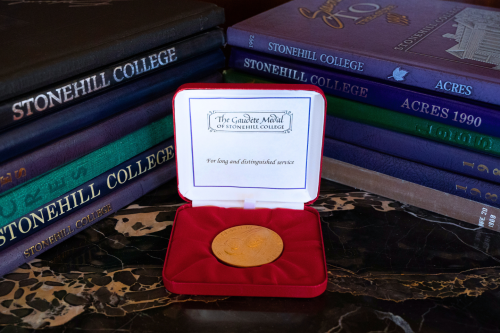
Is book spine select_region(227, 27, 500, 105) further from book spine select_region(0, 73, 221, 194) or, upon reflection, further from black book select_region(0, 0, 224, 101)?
book spine select_region(0, 73, 221, 194)

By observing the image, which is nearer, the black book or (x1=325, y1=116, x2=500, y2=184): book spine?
the black book

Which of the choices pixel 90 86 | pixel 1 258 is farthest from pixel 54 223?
pixel 90 86

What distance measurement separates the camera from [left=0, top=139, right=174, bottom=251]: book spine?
0.70 m

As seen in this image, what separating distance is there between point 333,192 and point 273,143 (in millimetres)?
197

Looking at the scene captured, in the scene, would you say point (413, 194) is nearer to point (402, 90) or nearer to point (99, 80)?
point (402, 90)

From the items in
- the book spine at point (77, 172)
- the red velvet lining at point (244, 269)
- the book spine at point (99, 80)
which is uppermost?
the book spine at point (99, 80)

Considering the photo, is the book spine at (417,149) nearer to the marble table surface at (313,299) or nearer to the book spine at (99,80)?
the marble table surface at (313,299)

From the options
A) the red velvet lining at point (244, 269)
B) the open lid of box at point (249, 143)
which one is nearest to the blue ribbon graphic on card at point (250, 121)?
the open lid of box at point (249, 143)

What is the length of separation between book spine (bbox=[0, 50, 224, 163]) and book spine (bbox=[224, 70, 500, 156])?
141 millimetres

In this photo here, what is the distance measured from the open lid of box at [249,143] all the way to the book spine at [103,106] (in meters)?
0.11

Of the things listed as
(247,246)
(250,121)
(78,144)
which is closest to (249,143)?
(250,121)

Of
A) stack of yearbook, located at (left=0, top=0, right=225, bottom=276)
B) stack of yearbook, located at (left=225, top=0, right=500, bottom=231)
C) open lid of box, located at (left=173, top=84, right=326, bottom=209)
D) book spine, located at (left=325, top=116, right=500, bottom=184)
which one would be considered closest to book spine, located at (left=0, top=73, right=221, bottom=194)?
stack of yearbook, located at (left=0, top=0, right=225, bottom=276)

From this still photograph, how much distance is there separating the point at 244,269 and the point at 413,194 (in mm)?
376

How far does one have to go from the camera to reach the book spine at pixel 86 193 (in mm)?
705
